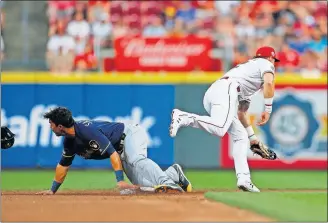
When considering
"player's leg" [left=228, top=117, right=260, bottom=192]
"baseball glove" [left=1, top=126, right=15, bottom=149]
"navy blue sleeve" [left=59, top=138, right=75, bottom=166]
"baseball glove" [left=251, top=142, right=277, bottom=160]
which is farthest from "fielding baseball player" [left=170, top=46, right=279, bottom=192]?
"baseball glove" [left=1, top=126, right=15, bottom=149]

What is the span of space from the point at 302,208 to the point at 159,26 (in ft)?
33.0

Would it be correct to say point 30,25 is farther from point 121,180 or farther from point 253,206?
point 253,206

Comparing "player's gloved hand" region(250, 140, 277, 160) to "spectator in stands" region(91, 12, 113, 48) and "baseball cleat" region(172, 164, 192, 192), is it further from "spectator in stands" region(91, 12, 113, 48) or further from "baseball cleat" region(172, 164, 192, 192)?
"spectator in stands" region(91, 12, 113, 48)

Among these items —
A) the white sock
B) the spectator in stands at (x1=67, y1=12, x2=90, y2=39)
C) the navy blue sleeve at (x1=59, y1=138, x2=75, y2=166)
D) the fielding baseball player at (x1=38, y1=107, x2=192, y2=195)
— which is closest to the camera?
the fielding baseball player at (x1=38, y1=107, x2=192, y2=195)

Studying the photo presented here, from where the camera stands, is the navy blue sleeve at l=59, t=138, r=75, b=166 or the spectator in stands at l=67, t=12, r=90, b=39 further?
the spectator in stands at l=67, t=12, r=90, b=39

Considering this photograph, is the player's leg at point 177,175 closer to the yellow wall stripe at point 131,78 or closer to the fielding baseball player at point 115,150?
the fielding baseball player at point 115,150

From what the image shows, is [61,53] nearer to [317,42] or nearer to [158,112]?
[158,112]

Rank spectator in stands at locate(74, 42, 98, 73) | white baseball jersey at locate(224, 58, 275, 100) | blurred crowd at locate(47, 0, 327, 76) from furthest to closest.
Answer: blurred crowd at locate(47, 0, 327, 76) < spectator in stands at locate(74, 42, 98, 73) < white baseball jersey at locate(224, 58, 275, 100)

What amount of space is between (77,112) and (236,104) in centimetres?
629

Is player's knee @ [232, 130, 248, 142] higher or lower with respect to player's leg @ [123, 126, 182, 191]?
higher

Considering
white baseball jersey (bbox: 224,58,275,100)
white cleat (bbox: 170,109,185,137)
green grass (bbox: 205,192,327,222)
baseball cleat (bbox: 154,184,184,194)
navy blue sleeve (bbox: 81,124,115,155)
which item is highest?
white baseball jersey (bbox: 224,58,275,100)

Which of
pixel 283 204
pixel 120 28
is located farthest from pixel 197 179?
pixel 283 204

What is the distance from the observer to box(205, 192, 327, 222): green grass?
286 inches

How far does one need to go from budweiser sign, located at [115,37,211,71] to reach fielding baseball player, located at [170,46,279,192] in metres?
5.95
